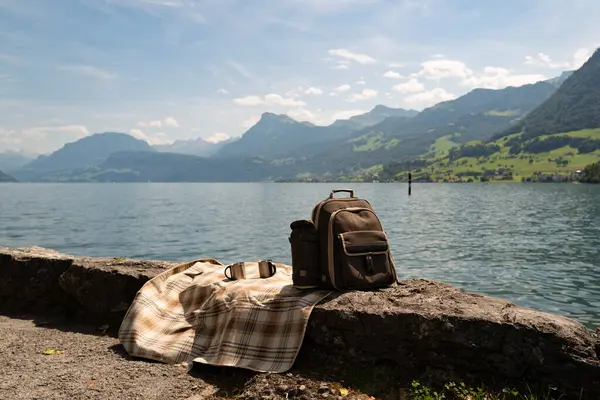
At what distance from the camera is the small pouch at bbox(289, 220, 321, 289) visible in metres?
6.30

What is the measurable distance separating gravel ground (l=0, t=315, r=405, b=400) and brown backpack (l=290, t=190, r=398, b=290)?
1.07 m

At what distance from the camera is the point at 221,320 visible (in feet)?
21.3

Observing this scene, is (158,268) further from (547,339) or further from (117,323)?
(547,339)

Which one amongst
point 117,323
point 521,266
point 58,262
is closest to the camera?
point 117,323

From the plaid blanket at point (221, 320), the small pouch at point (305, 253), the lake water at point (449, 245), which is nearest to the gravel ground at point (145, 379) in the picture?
the plaid blanket at point (221, 320)

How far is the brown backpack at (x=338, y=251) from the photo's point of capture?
6.25 metres

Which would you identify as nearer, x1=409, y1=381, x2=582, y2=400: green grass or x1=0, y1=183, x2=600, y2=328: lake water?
x1=409, y1=381, x2=582, y2=400: green grass

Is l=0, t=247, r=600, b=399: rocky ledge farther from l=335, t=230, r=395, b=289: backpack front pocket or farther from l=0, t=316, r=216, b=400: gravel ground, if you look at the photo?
Answer: l=0, t=316, r=216, b=400: gravel ground

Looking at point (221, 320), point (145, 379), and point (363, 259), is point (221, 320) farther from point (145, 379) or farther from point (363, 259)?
point (363, 259)

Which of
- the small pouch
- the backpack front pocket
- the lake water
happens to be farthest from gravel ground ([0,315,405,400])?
the lake water

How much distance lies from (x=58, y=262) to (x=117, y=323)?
6.63 ft

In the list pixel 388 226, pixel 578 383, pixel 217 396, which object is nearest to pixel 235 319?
pixel 217 396

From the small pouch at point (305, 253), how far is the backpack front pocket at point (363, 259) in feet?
1.10

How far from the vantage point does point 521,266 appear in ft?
97.2
